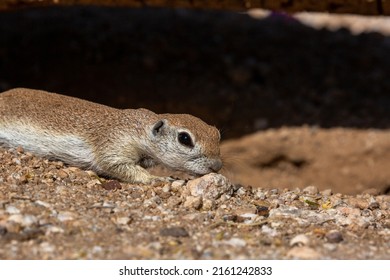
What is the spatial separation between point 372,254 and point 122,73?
19.5 feet

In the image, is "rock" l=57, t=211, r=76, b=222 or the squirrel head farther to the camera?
the squirrel head

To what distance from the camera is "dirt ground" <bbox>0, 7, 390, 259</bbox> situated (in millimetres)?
4590

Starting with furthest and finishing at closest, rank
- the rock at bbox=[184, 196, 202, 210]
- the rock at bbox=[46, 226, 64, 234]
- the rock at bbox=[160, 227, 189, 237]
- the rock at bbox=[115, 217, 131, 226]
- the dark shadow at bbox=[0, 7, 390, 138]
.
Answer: the dark shadow at bbox=[0, 7, 390, 138]
the rock at bbox=[184, 196, 202, 210]
the rock at bbox=[115, 217, 131, 226]
the rock at bbox=[160, 227, 189, 237]
the rock at bbox=[46, 226, 64, 234]

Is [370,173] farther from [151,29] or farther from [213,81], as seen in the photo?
[151,29]

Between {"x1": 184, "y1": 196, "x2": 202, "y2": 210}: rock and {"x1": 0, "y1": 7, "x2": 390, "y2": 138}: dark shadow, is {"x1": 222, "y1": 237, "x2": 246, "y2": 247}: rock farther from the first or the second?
{"x1": 0, "y1": 7, "x2": 390, "y2": 138}: dark shadow

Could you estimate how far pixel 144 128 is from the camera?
5.56 meters

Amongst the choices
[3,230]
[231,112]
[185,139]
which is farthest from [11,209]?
[231,112]

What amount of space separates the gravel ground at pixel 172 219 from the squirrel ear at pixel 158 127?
47 cm

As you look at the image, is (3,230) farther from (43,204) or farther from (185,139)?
(185,139)

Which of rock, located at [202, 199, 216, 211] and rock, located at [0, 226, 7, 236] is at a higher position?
rock, located at [202, 199, 216, 211]

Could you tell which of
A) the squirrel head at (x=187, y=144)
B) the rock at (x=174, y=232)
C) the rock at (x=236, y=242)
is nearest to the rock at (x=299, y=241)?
the rock at (x=236, y=242)

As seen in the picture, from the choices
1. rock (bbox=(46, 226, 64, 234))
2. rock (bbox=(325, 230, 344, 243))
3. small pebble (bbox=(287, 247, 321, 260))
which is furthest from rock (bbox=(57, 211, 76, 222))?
rock (bbox=(325, 230, 344, 243))

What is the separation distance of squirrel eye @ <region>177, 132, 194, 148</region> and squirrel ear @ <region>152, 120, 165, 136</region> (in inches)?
8.4

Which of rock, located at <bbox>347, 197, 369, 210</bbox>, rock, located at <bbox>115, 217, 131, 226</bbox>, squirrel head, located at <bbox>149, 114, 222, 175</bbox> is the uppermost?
squirrel head, located at <bbox>149, 114, 222, 175</bbox>
